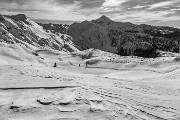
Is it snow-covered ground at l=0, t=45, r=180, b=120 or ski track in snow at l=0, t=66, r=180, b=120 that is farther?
ski track in snow at l=0, t=66, r=180, b=120

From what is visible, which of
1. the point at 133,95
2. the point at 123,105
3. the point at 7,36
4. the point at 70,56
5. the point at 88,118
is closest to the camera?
the point at 88,118

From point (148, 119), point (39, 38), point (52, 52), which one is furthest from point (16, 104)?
point (39, 38)

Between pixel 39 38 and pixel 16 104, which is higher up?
pixel 39 38

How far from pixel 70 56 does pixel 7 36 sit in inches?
4492

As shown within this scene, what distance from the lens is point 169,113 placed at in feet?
27.5

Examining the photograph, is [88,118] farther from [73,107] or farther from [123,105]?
[123,105]

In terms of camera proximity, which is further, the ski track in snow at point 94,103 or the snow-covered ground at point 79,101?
the ski track in snow at point 94,103

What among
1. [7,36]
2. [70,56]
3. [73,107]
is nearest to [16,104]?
[73,107]

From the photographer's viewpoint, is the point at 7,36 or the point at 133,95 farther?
the point at 7,36

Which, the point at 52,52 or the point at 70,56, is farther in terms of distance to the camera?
the point at 52,52

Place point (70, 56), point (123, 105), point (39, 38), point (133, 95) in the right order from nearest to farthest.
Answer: point (123, 105), point (133, 95), point (70, 56), point (39, 38)

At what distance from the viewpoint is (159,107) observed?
8.96 meters

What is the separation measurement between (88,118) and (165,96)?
526 cm

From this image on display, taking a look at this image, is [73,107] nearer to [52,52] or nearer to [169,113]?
[169,113]
